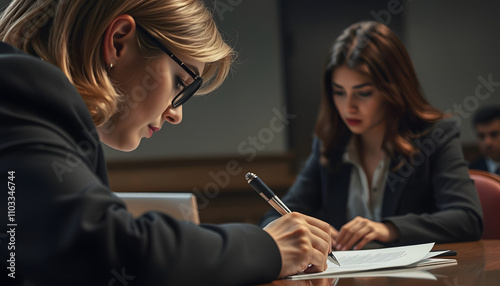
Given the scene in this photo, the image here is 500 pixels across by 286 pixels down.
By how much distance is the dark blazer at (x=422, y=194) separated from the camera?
1.68m

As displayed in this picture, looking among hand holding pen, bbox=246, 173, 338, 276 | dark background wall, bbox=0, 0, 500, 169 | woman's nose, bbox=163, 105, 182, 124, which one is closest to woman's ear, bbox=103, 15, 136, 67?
woman's nose, bbox=163, 105, 182, 124

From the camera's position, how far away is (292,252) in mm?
945

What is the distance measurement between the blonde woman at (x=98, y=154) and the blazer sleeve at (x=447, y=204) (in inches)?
27.5

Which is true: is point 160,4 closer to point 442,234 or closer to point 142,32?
point 142,32

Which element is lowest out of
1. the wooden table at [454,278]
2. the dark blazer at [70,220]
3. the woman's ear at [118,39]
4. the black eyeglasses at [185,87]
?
the wooden table at [454,278]

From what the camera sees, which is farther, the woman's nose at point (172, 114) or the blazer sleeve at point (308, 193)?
the blazer sleeve at point (308, 193)

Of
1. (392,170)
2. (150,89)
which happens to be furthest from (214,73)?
(392,170)

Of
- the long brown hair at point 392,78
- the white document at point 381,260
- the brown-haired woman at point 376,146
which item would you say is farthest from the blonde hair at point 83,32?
the long brown hair at point 392,78

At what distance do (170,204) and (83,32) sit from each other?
80cm

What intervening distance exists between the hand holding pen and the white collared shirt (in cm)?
120

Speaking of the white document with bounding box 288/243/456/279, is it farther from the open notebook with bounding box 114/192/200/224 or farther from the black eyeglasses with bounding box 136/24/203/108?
the open notebook with bounding box 114/192/200/224

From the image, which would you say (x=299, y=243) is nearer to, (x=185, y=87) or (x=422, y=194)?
(x=185, y=87)

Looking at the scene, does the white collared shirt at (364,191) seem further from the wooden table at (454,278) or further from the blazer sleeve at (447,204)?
the wooden table at (454,278)

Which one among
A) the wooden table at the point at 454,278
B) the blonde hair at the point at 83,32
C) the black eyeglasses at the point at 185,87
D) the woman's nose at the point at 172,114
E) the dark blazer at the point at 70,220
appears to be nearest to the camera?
the dark blazer at the point at 70,220
